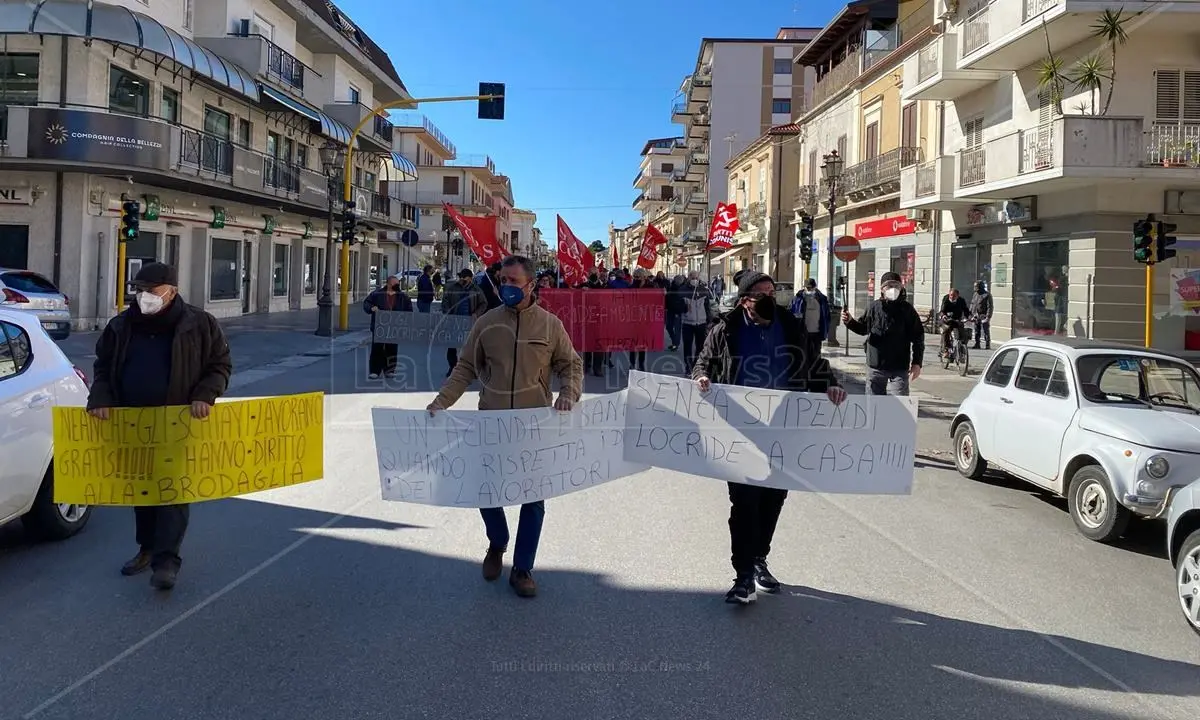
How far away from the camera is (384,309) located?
14453 mm

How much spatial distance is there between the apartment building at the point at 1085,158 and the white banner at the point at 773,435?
611 inches

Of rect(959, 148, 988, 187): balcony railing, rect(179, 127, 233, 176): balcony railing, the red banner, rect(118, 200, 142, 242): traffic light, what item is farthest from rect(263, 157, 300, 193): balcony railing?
rect(959, 148, 988, 187): balcony railing

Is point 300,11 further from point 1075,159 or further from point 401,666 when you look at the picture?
point 401,666

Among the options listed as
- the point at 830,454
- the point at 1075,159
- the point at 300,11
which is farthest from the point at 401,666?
the point at 300,11

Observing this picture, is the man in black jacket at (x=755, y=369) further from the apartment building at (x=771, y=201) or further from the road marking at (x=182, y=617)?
the apartment building at (x=771, y=201)

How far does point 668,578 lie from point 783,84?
187 ft

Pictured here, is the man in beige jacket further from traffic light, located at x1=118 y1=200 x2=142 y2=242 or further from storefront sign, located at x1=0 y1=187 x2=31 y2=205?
storefront sign, located at x1=0 y1=187 x2=31 y2=205

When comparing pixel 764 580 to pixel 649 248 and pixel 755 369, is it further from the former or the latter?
pixel 649 248

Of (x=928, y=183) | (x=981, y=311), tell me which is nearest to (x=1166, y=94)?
Answer: (x=981, y=311)

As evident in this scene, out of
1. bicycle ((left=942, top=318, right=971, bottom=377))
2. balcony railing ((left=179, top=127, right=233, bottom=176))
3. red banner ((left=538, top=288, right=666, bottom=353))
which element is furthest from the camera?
balcony railing ((left=179, top=127, right=233, bottom=176))

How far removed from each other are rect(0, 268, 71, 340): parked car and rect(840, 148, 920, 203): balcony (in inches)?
904

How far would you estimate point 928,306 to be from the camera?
26906 mm

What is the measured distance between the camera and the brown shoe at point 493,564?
5.07 meters

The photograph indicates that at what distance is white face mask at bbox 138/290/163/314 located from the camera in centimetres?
480
